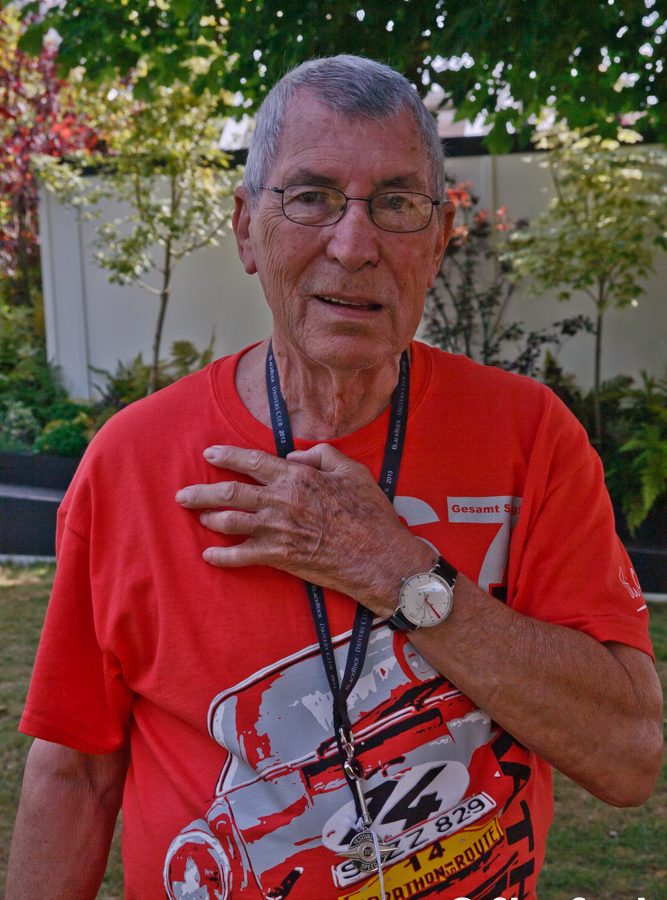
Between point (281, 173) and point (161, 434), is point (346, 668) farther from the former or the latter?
point (281, 173)

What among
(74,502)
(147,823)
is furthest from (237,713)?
(74,502)

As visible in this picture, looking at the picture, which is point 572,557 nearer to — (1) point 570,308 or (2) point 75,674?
(2) point 75,674

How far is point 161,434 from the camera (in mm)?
1884

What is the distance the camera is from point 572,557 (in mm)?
1753

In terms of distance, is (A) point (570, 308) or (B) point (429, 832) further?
(A) point (570, 308)

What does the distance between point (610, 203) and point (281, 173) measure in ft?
23.3

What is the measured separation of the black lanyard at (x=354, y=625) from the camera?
167 cm

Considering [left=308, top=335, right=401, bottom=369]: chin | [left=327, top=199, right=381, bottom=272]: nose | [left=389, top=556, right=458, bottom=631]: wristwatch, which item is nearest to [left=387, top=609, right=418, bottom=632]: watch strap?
[left=389, top=556, right=458, bottom=631]: wristwatch

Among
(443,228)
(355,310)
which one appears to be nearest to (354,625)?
(355,310)

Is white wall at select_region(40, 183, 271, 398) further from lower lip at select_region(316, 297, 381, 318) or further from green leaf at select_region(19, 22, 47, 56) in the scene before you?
lower lip at select_region(316, 297, 381, 318)

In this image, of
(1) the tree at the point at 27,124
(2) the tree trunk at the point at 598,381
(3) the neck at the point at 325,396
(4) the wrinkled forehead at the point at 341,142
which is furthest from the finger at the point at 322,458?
(1) the tree at the point at 27,124

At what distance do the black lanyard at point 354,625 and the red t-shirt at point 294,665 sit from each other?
0.02 metres

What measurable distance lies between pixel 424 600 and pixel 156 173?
28.0ft

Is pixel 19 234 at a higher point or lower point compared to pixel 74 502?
higher
